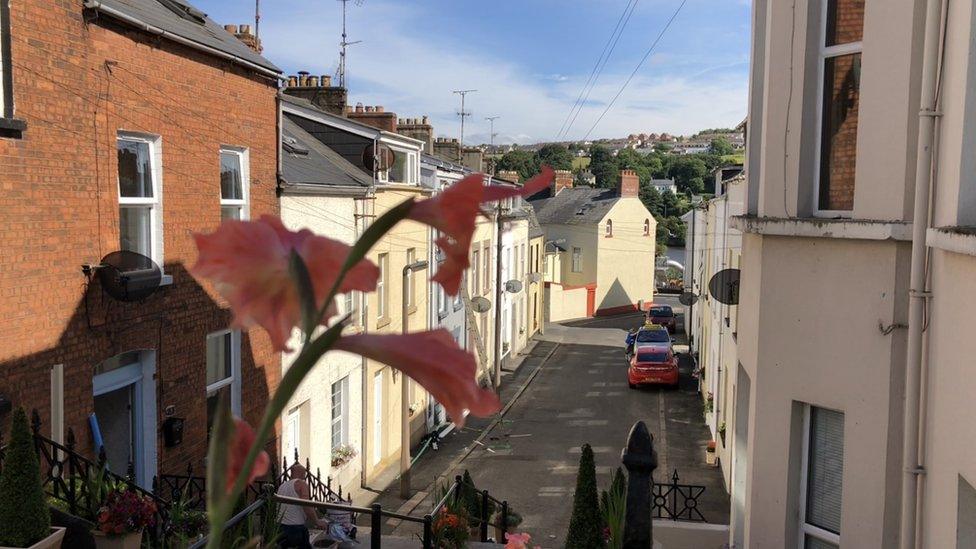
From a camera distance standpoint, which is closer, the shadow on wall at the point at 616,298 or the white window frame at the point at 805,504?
the white window frame at the point at 805,504

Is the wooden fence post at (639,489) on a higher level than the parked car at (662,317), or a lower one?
higher

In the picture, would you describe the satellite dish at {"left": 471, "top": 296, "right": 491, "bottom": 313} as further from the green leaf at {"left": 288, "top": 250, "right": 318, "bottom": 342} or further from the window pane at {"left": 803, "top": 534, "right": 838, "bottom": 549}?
the green leaf at {"left": 288, "top": 250, "right": 318, "bottom": 342}

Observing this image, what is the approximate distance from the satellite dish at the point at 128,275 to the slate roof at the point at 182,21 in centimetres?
282

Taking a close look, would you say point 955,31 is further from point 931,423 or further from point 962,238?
point 931,423

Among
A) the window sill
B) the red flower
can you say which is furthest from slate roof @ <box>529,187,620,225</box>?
the red flower

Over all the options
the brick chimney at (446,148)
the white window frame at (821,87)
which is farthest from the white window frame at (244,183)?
the brick chimney at (446,148)

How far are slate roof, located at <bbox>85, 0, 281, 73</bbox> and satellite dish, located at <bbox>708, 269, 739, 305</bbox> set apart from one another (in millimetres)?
7713

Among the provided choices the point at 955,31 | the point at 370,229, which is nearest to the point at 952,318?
the point at 955,31

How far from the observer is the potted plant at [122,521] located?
268 inches

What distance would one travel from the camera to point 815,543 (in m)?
6.44

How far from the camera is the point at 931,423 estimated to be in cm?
499

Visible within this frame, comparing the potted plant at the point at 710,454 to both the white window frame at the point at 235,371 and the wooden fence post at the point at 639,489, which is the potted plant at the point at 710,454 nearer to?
the white window frame at the point at 235,371

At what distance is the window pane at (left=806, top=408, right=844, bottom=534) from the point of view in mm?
6148

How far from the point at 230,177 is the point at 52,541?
7.72m
